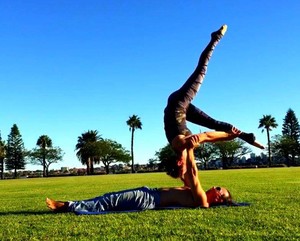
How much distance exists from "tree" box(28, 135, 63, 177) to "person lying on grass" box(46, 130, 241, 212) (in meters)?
104

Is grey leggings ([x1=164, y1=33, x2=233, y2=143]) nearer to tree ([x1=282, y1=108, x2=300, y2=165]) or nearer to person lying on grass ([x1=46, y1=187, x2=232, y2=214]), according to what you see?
person lying on grass ([x1=46, y1=187, x2=232, y2=214])

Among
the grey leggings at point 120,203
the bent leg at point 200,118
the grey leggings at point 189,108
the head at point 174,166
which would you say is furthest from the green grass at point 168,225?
the bent leg at point 200,118

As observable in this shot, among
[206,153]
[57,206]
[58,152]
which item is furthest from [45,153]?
[57,206]

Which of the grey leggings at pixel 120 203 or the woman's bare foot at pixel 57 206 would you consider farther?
the woman's bare foot at pixel 57 206

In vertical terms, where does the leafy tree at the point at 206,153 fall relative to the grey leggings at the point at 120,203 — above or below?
above

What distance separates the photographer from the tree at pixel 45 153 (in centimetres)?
10906

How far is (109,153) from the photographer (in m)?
108

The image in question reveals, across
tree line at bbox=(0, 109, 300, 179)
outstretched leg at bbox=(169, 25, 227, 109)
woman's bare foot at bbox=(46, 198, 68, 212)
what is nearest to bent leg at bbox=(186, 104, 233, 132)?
outstretched leg at bbox=(169, 25, 227, 109)

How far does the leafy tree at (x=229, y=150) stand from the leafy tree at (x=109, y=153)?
25.9 m

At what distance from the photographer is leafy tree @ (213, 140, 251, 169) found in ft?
362

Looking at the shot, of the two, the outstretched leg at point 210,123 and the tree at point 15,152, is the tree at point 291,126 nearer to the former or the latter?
the tree at point 15,152

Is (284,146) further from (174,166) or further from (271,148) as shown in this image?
(174,166)

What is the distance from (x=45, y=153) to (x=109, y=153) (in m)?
17.6

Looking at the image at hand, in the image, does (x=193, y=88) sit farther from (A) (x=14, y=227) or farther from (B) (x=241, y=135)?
(A) (x=14, y=227)
